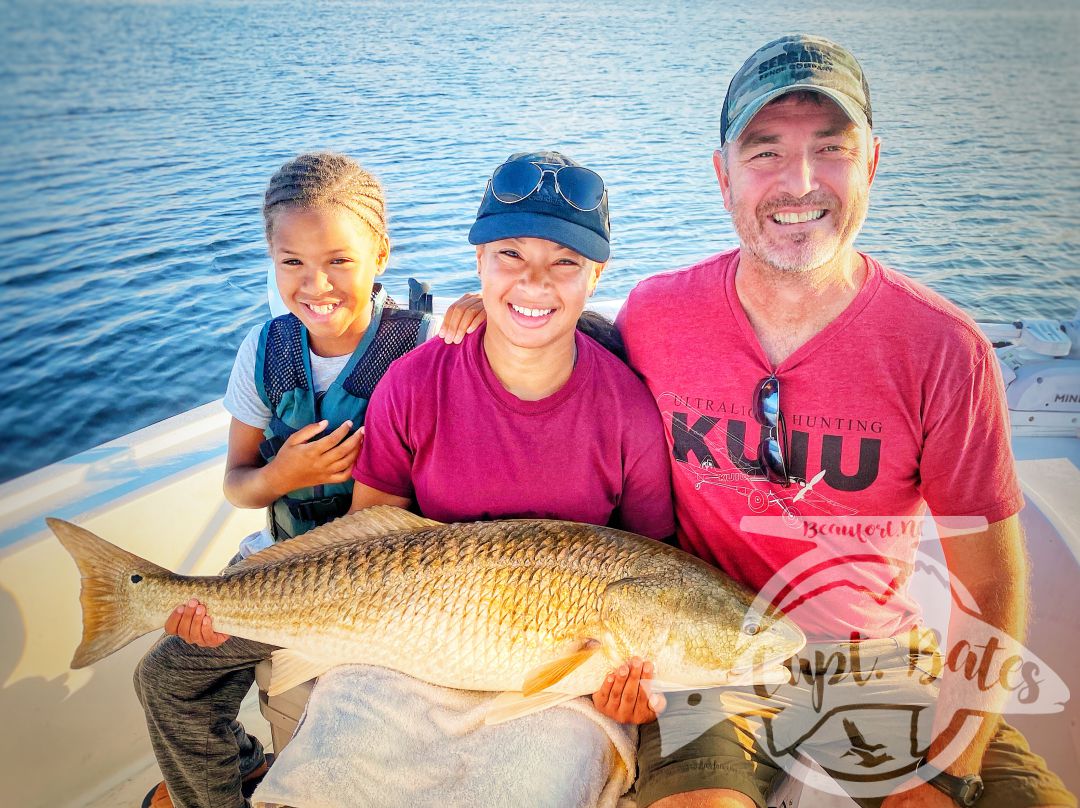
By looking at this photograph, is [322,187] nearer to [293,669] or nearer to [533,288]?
[533,288]

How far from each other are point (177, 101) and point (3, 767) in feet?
61.3

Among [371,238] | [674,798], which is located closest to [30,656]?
[371,238]

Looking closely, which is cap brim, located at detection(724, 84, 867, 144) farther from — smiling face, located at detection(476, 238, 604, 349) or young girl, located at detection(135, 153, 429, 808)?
young girl, located at detection(135, 153, 429, 808)

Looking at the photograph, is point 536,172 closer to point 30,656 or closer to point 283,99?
point 30,656

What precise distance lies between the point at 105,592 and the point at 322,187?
1567 mm

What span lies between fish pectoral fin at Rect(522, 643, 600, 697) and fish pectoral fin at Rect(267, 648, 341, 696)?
2.12ft

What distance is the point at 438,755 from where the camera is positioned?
2174mm

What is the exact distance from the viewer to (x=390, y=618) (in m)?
2.35

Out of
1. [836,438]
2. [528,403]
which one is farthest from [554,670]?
[836,438]

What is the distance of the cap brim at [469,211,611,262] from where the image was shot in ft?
7.79

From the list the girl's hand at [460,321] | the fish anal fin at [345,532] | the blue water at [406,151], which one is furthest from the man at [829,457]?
the blue water at [406,151]

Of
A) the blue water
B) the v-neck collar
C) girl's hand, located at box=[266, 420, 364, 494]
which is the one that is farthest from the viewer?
the blue water

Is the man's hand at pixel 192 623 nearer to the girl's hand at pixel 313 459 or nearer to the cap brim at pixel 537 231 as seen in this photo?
the girl's hand at pixel 313 459

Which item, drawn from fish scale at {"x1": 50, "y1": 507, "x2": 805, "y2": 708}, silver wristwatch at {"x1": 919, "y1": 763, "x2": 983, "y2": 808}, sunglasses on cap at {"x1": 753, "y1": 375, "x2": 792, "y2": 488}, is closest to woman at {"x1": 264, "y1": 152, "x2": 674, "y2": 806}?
fish scale at {"x1": 50, "y1": 507, "x2": 805, "y2": 708}
